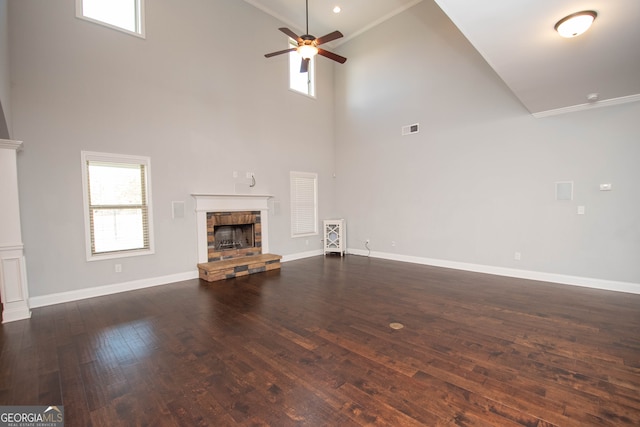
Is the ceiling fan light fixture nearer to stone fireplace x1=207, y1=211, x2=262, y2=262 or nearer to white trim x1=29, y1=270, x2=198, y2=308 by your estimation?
stone fireplace x1=207, y1=211, x2=262, y2=262

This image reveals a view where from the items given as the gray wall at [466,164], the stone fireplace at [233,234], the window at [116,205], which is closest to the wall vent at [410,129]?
the gray wall at [466,164]

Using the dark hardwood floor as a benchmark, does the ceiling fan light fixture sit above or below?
above

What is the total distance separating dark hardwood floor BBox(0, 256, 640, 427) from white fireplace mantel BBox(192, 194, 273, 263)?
134cm

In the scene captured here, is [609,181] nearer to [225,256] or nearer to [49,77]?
[225,256]

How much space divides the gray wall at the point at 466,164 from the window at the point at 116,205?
4.61m

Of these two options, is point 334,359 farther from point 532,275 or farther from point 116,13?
point 116,13

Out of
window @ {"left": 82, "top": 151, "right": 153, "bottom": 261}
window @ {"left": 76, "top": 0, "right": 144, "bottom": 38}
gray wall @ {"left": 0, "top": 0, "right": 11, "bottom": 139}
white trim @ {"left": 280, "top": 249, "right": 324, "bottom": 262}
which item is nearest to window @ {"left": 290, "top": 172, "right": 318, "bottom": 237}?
white trim @ {"left": 280, "top": 249, "right": 324, "bottom": 262}

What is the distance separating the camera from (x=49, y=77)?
390 centimetres

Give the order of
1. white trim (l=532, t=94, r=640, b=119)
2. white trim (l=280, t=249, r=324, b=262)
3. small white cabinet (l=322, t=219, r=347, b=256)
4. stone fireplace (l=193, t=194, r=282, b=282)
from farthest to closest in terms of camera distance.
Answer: small white cabinet (l=322, t=219, r=347, b=256)
white trim (l=280, t=249, r=324, b=262)
stone fireplace (l=193, t=194, r=282, b=282)
white trim (l=532, t=94, r=640, b=119)

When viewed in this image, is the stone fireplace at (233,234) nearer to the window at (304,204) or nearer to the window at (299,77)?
the window at (304,204)

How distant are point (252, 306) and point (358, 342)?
5.22ft

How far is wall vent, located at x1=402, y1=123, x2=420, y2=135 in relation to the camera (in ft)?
20.5

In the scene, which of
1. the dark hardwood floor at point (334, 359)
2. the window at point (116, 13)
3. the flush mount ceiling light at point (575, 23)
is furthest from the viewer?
the window at point (116, 13)

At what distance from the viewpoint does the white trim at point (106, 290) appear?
3882mm
